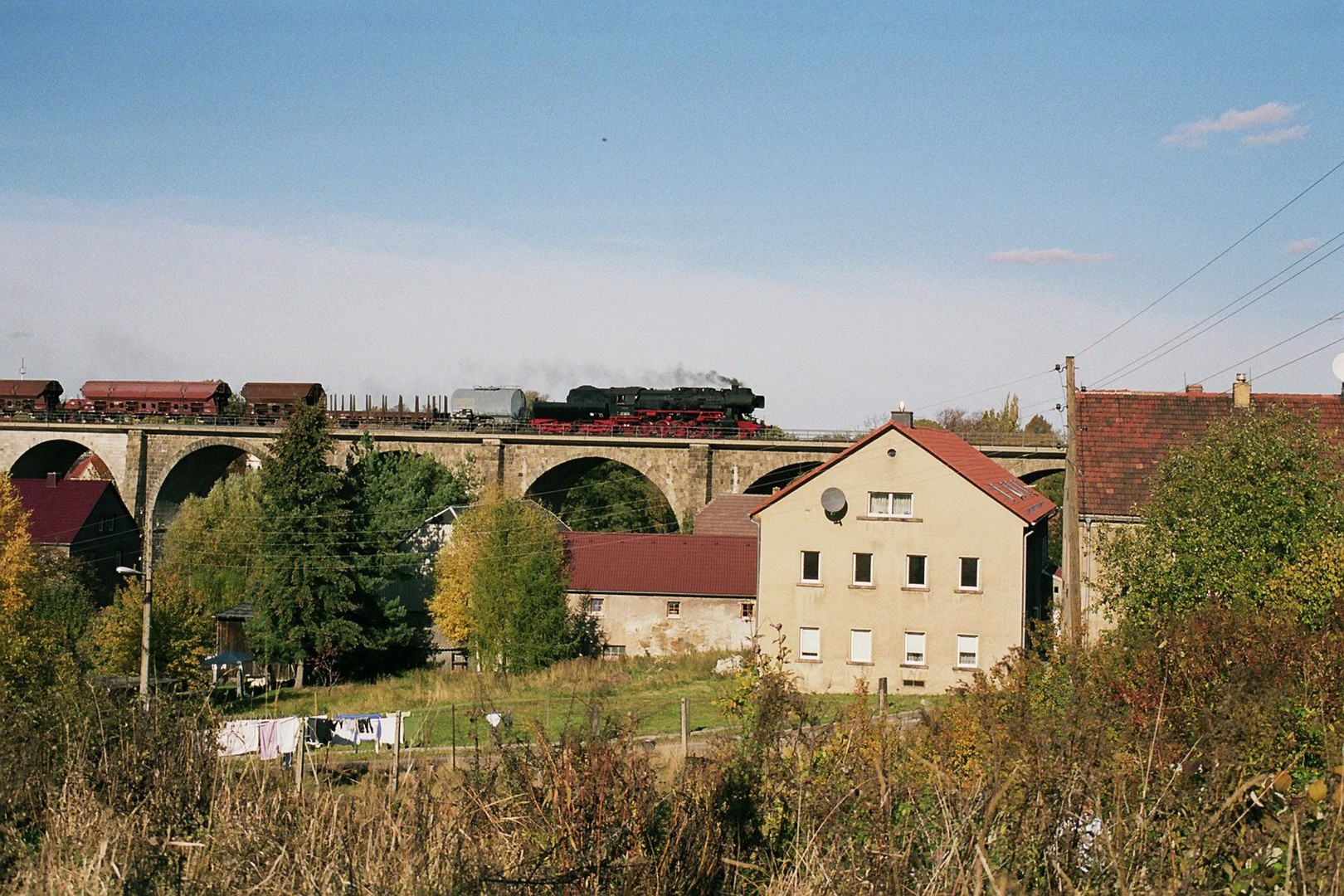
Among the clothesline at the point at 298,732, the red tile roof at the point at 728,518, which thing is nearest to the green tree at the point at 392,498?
the red tile roof at the point at 728,518

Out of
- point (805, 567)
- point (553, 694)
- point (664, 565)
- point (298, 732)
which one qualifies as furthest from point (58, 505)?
point (298, 732)

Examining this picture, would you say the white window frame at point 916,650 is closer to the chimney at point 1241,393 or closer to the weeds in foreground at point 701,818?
the chimney at point 1241,393

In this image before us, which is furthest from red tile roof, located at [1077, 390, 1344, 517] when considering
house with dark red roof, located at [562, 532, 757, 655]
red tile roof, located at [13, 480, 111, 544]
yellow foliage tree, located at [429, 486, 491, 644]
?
red tile roof, located at [13, 480, 111, 544]

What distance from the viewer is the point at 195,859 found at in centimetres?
620

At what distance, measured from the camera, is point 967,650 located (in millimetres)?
29062

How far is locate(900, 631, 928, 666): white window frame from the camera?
29.1 m

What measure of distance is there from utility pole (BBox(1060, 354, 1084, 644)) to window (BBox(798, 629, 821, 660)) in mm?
7138

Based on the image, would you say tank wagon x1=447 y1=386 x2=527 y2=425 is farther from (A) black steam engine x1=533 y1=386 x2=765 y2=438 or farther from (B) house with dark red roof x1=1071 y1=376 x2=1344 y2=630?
(B) house with dark red roof x1=1071 y1=376 x2=1344 y2=630

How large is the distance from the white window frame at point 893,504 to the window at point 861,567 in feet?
3.66

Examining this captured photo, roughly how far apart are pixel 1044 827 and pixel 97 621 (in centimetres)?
3369

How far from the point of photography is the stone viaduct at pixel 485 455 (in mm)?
54094

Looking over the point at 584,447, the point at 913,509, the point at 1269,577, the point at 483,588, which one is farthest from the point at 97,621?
the point at 1269,577

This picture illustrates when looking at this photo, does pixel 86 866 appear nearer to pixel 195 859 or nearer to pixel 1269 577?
pixel 195 859

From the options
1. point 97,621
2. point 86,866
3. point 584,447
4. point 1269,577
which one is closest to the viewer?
point 86,866
